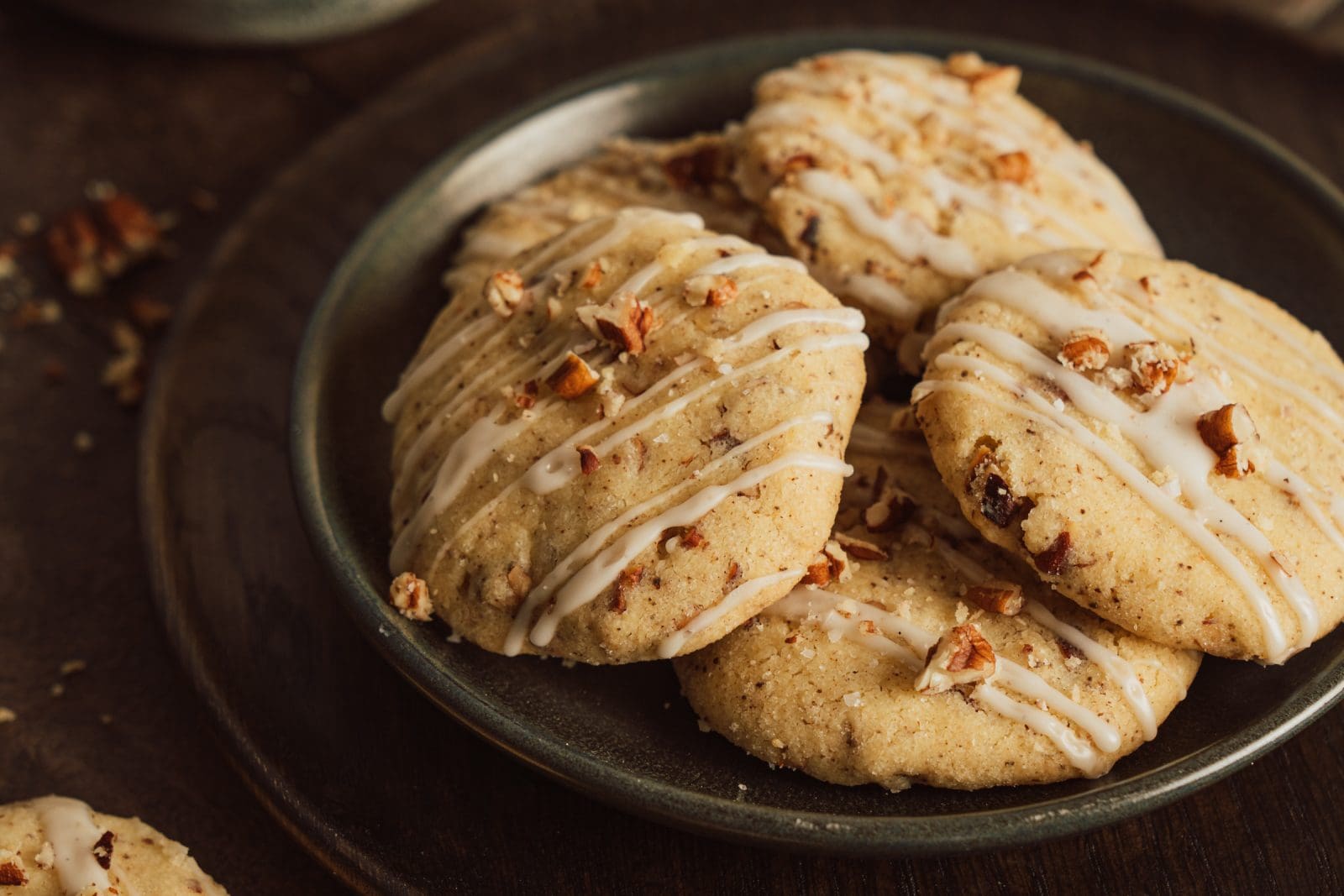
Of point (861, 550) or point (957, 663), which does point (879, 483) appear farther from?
point (957, 663)

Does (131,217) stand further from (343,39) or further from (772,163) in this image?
(772,163)

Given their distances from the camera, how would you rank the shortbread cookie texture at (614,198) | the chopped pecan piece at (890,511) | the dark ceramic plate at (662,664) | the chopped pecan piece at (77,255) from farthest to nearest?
1. the chopped pecan piece at (77,255)
2. the shortbread cookie texture at (614,198)
3. the chopped pecan piece at (890,511)
4. the dark ceramic plate at (662,664)

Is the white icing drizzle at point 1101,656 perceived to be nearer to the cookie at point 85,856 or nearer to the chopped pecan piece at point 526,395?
the chopped pecan piece at point 526,395

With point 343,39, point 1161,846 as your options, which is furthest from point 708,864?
point 343,39

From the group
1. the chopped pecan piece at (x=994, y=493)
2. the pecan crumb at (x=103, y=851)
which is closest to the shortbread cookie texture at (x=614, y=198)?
the chopped pecan piece at (x=994, y=493)

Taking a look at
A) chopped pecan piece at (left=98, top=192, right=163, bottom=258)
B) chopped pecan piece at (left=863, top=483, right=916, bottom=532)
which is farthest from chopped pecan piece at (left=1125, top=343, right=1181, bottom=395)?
chopped pecan piece at (left=98, top=192, right=163, bottom=258)

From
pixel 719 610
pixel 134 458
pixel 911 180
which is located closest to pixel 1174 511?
pixel 719 610

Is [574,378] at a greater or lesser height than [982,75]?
lesser
